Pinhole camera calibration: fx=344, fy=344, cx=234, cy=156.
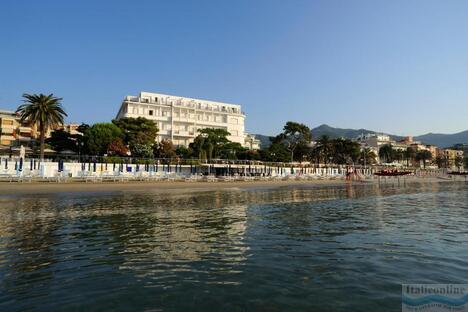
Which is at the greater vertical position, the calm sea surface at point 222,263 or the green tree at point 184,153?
the green tree at point 184,153

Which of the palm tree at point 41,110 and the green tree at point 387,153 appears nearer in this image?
the palm tree at point 41,110

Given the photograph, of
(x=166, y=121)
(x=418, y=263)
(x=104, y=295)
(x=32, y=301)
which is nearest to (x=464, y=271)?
(x=418, y=263)

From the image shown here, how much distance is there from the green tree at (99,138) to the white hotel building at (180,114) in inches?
942

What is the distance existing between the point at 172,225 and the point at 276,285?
893cm

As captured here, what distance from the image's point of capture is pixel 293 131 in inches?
4067

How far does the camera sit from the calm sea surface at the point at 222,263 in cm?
677

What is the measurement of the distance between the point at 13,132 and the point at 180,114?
43466 mm

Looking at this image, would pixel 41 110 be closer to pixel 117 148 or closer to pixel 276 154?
pixel 117 148

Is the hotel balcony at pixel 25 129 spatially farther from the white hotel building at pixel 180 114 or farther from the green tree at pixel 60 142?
the green tree at pixel 60 142

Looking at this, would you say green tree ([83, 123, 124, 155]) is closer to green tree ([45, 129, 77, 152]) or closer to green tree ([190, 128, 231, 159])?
green tree ([45, 129, 77, 152])

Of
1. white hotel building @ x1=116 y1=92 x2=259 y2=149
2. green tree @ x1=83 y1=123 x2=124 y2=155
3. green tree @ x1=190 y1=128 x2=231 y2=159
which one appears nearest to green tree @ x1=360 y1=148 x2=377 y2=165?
white hotel building @ x1=116 y1=92 x2=259 y2=149

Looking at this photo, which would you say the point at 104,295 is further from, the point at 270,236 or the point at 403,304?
the point at 270,236

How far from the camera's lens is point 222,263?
942 cm

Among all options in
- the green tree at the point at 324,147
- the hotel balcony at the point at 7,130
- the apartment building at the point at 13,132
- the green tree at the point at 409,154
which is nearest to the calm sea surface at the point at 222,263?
the apartment building at the point at 13,132
